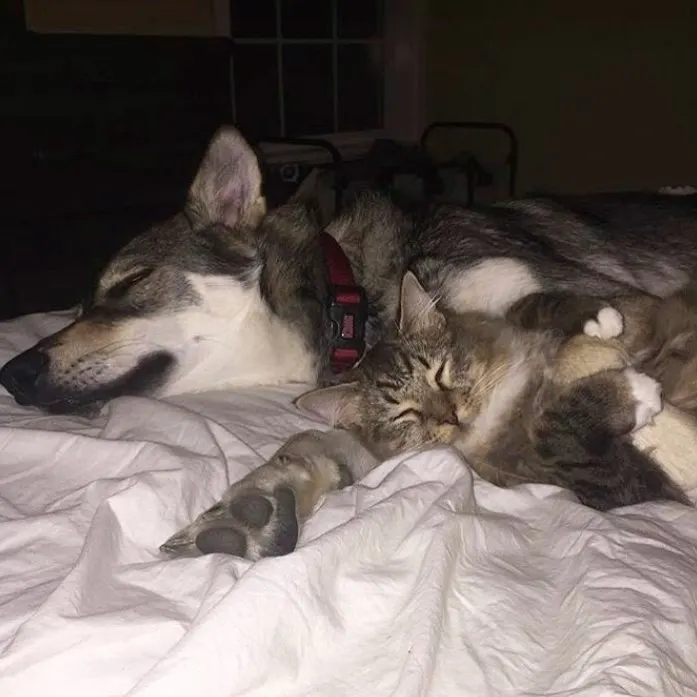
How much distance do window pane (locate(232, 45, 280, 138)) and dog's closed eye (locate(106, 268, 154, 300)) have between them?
8.74 ft

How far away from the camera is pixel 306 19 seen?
4.62m

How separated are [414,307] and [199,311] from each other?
480 millimetres

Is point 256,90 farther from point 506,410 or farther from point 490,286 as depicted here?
point 506,410

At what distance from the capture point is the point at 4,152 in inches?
113

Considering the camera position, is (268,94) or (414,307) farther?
(268,94)

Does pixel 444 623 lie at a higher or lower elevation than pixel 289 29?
lower

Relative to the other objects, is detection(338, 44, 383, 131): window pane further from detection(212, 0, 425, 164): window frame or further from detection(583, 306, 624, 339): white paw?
detection(583, 306, 624, 339): white paw

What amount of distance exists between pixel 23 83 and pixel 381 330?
1944mm

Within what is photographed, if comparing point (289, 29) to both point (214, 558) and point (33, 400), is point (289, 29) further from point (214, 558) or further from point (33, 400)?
point (214, 558)

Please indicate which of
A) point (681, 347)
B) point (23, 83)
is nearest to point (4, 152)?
point (23, 83)

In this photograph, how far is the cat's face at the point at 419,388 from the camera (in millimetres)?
1546

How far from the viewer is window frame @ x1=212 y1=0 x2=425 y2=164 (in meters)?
4.96

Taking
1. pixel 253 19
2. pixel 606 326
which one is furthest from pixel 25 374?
pixel 253 19

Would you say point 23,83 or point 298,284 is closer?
point 298,284
